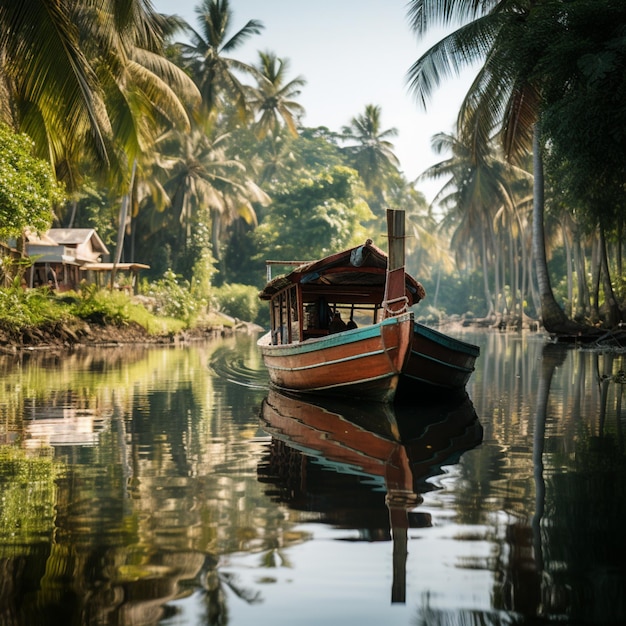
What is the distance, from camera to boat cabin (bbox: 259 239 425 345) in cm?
1297

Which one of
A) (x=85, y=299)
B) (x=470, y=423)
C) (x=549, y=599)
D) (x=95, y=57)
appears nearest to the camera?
(x=549, y=599)

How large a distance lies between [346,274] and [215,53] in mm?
35134

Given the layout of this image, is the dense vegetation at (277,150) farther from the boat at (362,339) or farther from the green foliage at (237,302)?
the boat at (362,339)

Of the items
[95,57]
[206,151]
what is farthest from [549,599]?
[206,151]

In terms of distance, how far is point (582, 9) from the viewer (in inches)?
560

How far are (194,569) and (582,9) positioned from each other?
12999 millimetres

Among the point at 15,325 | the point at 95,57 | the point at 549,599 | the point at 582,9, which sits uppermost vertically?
the point at 95,57

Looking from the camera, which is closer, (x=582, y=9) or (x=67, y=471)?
(x=67, y=471)

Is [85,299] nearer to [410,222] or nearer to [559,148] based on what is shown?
[559,148]

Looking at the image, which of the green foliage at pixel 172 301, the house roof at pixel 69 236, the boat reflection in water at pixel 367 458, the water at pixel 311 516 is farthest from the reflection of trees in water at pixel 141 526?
the house roof at pixel 69 236

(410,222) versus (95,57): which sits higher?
(410,222)

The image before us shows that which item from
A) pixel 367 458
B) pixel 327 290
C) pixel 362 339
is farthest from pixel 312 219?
pixel 367 458

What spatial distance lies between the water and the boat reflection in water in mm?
27

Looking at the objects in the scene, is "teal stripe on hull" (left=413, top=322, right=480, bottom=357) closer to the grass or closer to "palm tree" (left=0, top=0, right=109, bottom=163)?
"palm tree" (left=0, top=0, right=109, bottom=163)
